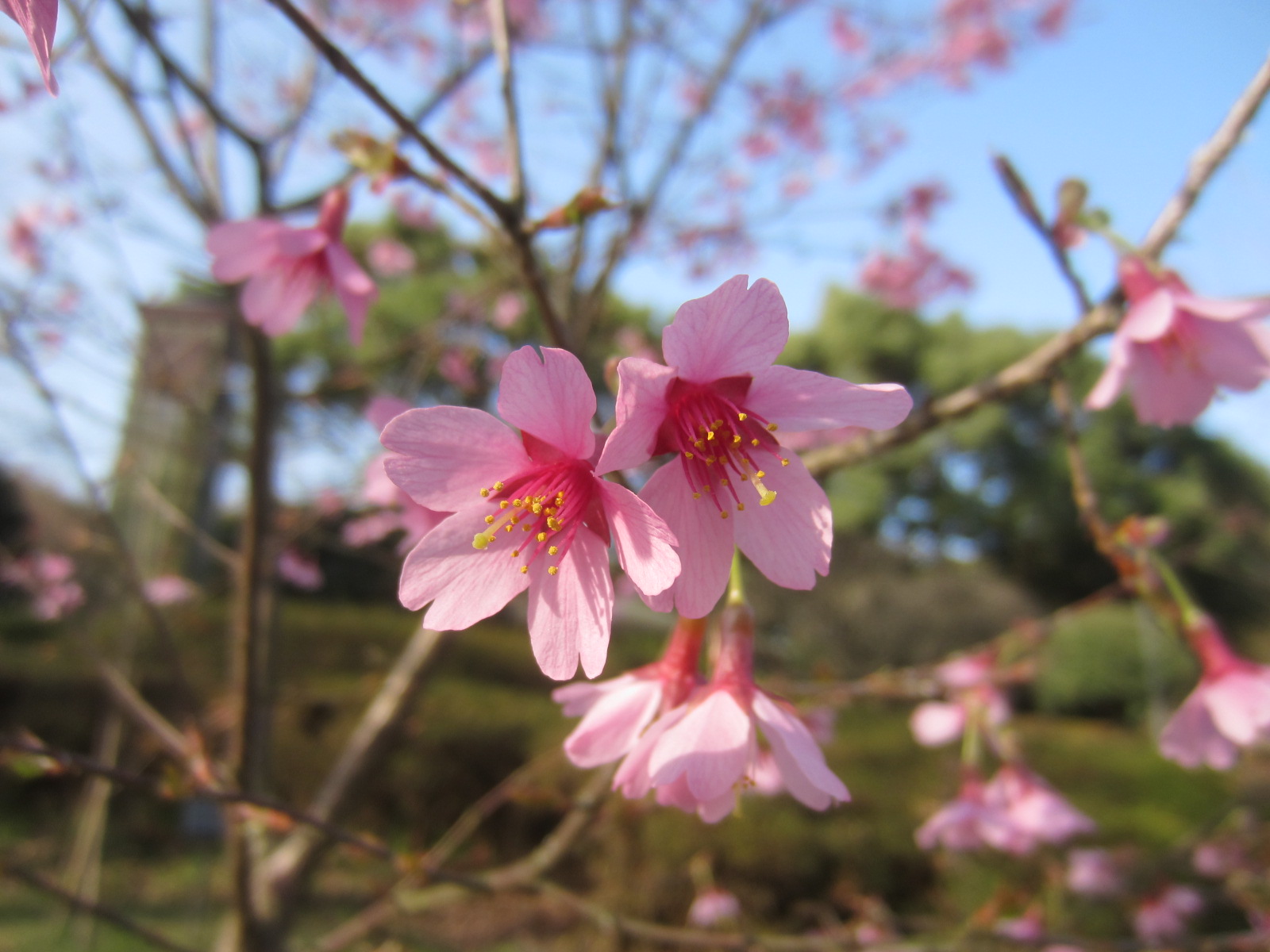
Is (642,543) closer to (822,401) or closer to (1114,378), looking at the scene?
(822,401)

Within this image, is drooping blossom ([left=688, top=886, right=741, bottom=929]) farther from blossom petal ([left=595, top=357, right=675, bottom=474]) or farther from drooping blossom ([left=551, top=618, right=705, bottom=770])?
blossom petal ([left=595, top=357, right=675, bottom=474])

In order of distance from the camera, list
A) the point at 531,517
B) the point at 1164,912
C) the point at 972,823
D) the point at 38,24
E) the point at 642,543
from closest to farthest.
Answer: the point at 38,24, the point at 642,543, the point at 531,517, the point at 972,823, the point at 1164,912

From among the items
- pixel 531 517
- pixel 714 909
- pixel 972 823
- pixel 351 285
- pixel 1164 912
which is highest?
pixel 351 285

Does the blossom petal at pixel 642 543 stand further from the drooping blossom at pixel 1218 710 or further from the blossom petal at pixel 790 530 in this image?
the drooping blossom at pixel 1218 710

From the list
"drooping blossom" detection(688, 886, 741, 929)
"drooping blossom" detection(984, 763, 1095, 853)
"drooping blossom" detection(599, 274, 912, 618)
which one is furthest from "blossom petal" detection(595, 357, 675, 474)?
"drooping blossom" detection(688, 886, 741, 929)

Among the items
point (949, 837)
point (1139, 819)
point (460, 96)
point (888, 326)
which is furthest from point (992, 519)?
point (949, 837)

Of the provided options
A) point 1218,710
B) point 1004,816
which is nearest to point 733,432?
point 1218,710

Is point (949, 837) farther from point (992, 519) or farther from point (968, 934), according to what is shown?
point (992, 519)
